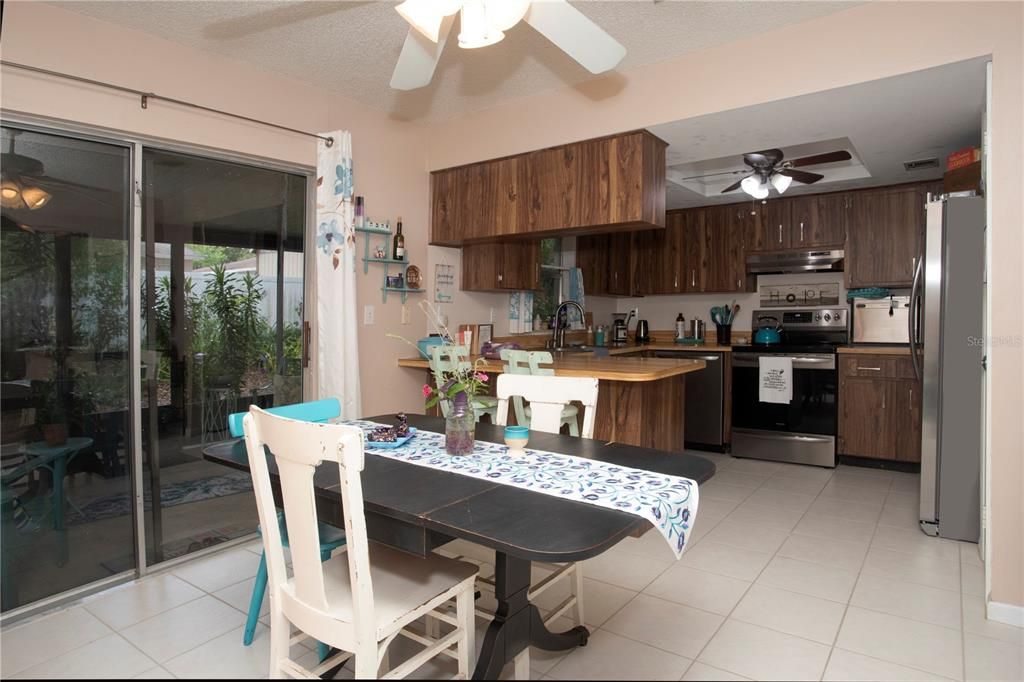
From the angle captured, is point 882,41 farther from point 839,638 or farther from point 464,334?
point 464,334

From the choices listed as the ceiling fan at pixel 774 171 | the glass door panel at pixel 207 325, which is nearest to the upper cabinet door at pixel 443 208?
the glass door panel at pixel 207 325

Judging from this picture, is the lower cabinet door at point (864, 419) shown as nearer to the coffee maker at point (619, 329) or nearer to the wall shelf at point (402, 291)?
the coffee maker at point (619, 329)

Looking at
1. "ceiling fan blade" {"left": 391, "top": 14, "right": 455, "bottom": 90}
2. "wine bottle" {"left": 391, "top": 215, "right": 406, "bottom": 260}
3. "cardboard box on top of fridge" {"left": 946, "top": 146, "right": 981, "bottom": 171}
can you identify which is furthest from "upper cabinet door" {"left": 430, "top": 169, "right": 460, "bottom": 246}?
"cardboard box on top of fridge" {"left": 946, "top": 146, "right": 981, "bottom": 171}

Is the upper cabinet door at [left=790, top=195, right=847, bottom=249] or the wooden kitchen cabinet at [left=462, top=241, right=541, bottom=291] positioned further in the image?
the upper cabinet door at [left=790, top=195, right=847, bottom=249]

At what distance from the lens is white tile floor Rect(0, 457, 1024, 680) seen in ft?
6.46

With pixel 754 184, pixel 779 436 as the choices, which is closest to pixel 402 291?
pixel 754 184

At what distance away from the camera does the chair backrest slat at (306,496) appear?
51.1 inches

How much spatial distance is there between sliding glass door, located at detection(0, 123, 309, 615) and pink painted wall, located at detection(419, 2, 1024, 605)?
236cm

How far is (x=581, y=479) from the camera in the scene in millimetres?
1675

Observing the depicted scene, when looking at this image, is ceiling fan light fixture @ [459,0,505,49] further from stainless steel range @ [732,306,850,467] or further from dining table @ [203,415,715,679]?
stainless steel range @ [732,306,850,467]

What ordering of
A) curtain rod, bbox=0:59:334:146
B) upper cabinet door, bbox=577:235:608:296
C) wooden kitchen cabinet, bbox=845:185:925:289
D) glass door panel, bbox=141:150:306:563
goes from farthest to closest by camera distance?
upper cabinet door, bbox=577:235:608:296
wooden kitchen cabinet, bbox=845:185:925:289
glass door panel, bbox=141:150:306:563
curtain rod, bbox=0:59:334:146

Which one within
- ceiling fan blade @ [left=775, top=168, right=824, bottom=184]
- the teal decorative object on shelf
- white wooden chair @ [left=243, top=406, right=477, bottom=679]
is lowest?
white wooden chair @ [left=243, top=406, right=477, bottom=679]

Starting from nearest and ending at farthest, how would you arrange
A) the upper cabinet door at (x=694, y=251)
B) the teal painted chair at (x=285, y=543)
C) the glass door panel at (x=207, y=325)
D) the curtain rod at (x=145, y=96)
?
the teal painted chair at (x=285, y=543) → the curtain rod at (x=145, y=96) → the glass door panel at (x=207, y=325) → the upper cabinet door at (x=694, y=251)

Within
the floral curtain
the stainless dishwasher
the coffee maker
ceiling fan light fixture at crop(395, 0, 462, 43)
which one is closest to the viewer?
ceiling fan light fixture at crop(395, 0, 462, 43)
